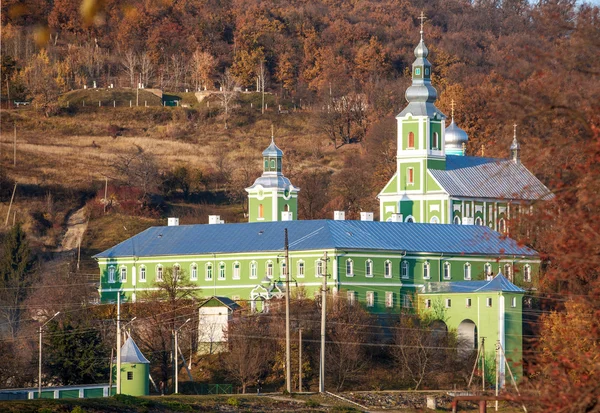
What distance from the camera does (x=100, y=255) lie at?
81.9 m

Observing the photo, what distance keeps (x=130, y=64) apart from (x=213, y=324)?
72250mm

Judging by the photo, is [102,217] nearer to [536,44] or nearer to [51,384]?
[51,384]

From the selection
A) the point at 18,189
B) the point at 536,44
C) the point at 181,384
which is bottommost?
the point at 181,384

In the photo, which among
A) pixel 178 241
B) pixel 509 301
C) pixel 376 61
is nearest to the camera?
pixel 509 301

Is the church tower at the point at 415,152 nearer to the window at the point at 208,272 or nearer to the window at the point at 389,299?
the window at the point at 389,299

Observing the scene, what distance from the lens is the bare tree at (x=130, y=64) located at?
137 m

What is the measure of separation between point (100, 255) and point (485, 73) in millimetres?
60768

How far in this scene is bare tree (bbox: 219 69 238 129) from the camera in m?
130

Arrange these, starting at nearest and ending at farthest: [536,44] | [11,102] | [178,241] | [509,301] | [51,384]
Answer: [536,44] < [51,384] < [509,301] < [178,241] < [11,102]

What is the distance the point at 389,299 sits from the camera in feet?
249

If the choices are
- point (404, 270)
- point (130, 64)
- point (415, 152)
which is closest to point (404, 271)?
point (404, 270)

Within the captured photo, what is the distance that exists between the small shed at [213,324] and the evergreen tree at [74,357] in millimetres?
5701

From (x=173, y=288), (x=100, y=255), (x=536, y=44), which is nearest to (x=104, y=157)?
(x=100, y=255)

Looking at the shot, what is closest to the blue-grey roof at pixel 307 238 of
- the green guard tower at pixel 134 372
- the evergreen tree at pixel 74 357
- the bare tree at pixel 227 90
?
the evergreen tree at pixel 74 357
